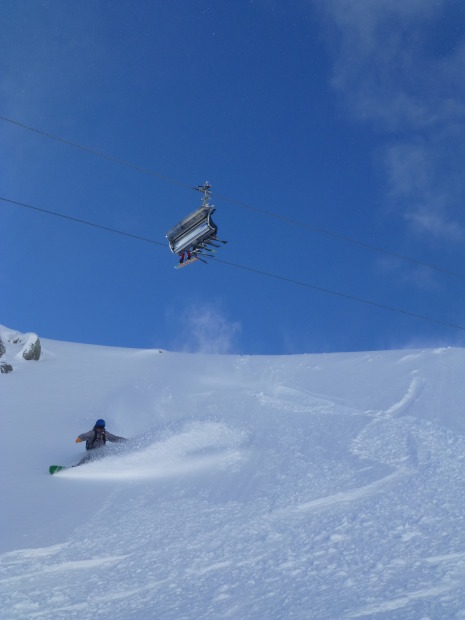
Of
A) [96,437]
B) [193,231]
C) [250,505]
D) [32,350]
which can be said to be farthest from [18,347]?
[250,505]

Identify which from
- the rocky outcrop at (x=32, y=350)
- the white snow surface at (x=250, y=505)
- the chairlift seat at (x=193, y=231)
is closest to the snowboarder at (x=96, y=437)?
the white snow surface at (x=250, y=505)

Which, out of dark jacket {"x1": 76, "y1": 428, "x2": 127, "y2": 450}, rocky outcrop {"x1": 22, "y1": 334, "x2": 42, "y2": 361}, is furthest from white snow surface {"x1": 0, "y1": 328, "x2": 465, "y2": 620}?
rocky outcrop {"x1": 22, "y1": 334, "x2": 42, "y2": 361}

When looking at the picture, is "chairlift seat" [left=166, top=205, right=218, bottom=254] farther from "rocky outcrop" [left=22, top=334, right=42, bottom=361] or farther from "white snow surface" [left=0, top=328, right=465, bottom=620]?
"rocky outcrop" [left=22, top=334, right=42, bottom=361]

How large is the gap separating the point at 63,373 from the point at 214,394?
31.0ft

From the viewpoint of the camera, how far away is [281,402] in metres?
16.3

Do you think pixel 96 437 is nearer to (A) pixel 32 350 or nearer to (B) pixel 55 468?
(B) pixel 55 468

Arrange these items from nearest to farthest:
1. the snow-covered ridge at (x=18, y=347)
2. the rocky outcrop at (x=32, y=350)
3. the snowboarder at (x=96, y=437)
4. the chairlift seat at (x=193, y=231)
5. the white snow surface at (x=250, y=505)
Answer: the white snow surface at (x=250, y=505) < the snowboarder at (x=96, y=437) < the chairlift seat at (x=193, y=231) < the snow-covered ridge at (x=18, y=347) < the rocky outcrop at (x=32, y=350)

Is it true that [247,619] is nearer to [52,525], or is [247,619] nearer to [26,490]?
[52,525]

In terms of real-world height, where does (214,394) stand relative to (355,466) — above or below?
above

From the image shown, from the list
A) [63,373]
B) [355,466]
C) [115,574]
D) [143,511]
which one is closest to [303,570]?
[115,574]

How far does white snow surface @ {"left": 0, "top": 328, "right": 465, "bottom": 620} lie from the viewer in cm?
537

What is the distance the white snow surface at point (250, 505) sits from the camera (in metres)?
5.37

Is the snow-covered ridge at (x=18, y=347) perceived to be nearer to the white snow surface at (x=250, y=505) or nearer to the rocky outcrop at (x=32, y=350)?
the rocky outcrop at (x=32, y=350)

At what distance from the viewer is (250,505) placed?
818cm
